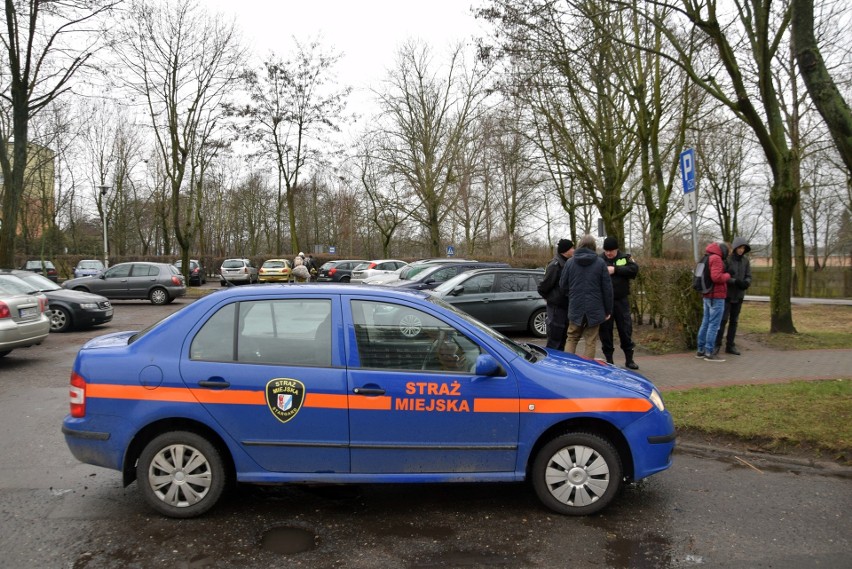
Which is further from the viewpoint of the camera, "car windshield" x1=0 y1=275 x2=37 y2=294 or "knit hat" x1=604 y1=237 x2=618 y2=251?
"car windshield" x1=0 y1=275 x2=37 y2=294

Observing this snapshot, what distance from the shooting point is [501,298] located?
12.4 m

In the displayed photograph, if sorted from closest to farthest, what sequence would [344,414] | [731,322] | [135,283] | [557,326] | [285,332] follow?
1. [344,414]
2. [285,332]
3. [557,326]
4. [731,322]
5. [135,283]

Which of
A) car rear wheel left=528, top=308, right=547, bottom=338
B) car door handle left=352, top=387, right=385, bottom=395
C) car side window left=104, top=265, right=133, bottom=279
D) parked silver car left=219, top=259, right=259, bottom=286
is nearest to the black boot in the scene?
car rear wheel left=528, top=308, right=547, bottom=338

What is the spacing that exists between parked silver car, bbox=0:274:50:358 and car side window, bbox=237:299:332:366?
737 cm

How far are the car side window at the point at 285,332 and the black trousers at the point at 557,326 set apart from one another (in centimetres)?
450

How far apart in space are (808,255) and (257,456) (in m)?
50.5

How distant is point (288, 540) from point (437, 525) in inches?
37.7

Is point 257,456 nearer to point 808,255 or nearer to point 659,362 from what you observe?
point 659,362

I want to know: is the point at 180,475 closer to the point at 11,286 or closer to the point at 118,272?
the point at 11,286

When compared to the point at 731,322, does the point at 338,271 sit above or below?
above

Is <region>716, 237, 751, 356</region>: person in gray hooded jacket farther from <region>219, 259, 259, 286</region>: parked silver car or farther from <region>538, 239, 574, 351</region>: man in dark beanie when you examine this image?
<region>219, 259, 259, 286</region>: parked silver car

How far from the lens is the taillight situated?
403 cm

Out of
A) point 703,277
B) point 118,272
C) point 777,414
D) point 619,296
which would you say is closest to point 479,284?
point 619,296

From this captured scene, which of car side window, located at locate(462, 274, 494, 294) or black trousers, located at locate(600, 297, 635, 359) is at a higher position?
car side window, located at locate(462, 274, 494, 294)
